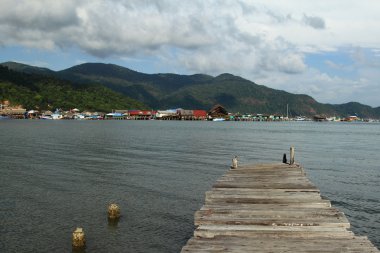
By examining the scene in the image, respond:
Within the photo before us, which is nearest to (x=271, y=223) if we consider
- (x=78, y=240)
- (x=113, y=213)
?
(x=78, y=240)

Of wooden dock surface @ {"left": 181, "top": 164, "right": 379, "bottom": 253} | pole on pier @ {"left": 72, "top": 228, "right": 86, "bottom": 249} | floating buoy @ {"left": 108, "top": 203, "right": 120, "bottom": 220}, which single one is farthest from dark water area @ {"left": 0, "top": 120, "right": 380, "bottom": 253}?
wooden dock surface @ {"left": 181, "top": 164, "right": 379, "bottom": 253}

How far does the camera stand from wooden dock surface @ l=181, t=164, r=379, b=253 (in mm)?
11234

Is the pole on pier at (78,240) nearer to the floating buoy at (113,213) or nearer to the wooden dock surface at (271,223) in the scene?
the floating buoy at (113,213)

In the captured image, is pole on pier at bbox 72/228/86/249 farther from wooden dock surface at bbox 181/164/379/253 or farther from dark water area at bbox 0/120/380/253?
wooden dock surface at bbox 181/164/379/253

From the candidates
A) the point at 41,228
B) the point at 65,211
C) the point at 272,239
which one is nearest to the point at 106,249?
the point at 41,228

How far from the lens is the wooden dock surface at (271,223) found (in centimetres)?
1123

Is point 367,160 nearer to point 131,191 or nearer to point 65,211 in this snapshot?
point 131,191

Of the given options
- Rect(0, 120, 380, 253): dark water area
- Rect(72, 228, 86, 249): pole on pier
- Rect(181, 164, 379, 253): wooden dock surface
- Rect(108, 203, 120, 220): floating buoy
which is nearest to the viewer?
Rect(181, 164, 379, 253): wooden dock surface

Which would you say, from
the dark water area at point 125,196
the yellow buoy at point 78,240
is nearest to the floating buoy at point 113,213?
the dark water area at point 125,196

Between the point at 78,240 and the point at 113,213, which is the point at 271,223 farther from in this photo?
the point at 113,213

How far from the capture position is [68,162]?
46188mm

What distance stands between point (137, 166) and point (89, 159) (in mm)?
9247

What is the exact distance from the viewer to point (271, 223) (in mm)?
13430

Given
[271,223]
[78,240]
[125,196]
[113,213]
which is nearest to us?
[271,223]
